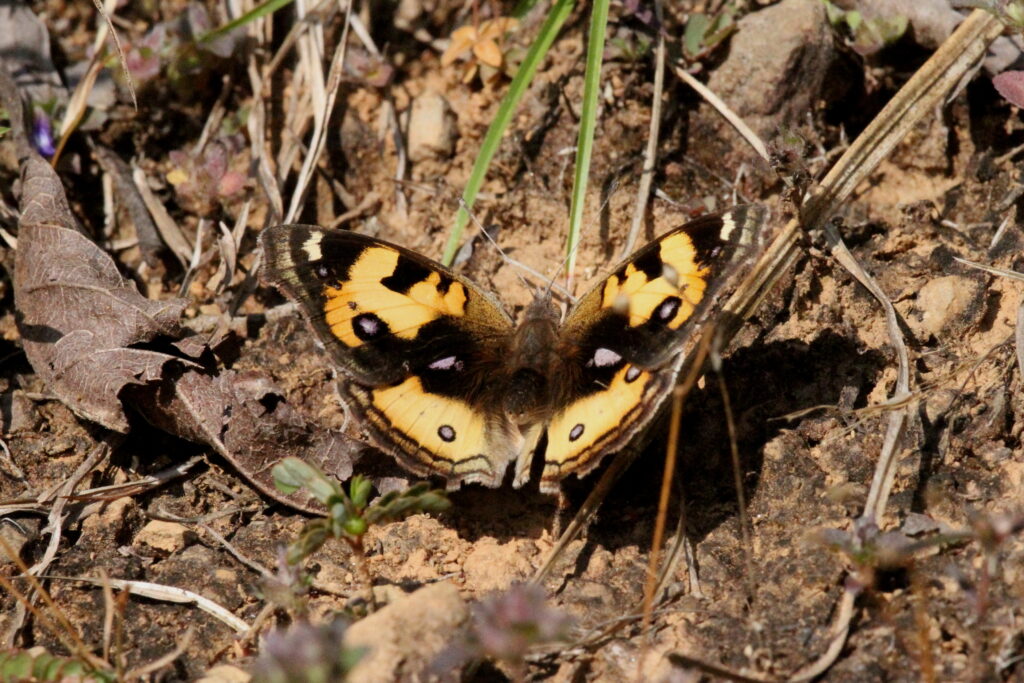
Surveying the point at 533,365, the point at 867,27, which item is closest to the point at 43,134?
the point at 533,365

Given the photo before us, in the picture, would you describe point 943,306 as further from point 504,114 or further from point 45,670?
point 45,670

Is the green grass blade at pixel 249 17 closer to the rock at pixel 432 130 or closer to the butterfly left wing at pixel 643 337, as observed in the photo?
the rock at pixel 432 130

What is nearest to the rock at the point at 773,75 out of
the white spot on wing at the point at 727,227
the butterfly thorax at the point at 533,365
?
the white spot on wing at the point at 727,227

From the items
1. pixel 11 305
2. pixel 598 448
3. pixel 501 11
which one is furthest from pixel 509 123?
pixel 11 305

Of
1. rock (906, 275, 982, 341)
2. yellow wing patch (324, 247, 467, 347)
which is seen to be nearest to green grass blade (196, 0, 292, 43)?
yellow wing patch (324, 247, 467, 347)

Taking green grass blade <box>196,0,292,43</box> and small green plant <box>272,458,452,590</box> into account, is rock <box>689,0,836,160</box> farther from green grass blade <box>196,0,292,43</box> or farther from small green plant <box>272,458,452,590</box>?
Result: small green plant <box>272,458,452,590</box>

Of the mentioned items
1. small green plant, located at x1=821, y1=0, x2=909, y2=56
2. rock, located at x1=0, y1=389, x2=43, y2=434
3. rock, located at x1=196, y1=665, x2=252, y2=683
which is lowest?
rock, located at x1=196, y1=665, x2=252, y2=683

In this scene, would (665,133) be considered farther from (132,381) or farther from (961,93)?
(132,381)
